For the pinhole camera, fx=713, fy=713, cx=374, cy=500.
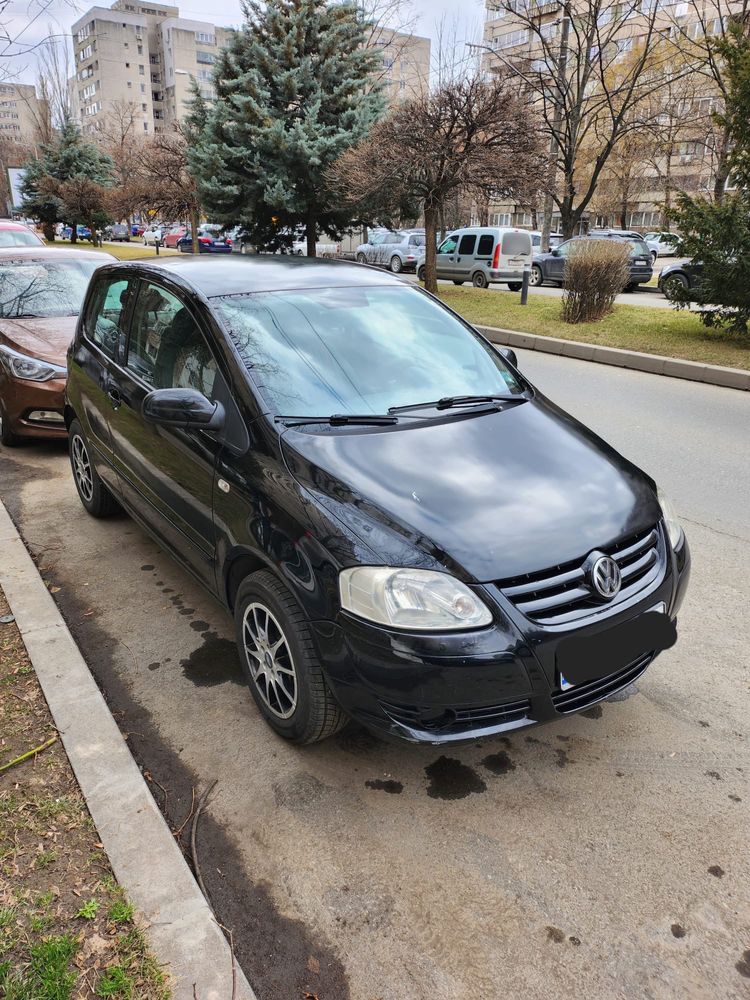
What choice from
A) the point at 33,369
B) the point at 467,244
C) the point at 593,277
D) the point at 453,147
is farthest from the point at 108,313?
the point at 467,244

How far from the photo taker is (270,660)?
2781 millimetres

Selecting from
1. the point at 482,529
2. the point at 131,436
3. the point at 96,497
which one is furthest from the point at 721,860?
the point at 96,497

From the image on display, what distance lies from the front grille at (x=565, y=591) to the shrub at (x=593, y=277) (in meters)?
11.1

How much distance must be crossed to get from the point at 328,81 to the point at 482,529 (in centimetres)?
1992

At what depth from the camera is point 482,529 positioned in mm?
2459

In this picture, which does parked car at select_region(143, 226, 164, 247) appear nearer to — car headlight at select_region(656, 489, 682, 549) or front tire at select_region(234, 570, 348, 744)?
front tire at select_region(234, 570, 348, 744)

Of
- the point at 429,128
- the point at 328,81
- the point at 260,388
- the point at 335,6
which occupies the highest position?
the point at 335,6

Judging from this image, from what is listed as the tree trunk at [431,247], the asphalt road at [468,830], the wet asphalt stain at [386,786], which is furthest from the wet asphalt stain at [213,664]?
the tree trunk at [431,247]

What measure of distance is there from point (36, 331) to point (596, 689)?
606 centimetres

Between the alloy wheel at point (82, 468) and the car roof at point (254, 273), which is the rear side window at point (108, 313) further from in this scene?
the alloy wheel at point (82, 468)

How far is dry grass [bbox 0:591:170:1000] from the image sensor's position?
1.87 meters

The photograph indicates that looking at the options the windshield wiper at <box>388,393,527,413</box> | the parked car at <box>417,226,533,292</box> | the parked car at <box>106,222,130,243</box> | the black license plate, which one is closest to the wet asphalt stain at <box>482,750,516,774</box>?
the black license plate

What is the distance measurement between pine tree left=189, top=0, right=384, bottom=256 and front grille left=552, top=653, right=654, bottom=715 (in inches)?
705

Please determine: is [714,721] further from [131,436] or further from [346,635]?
[131,436]
